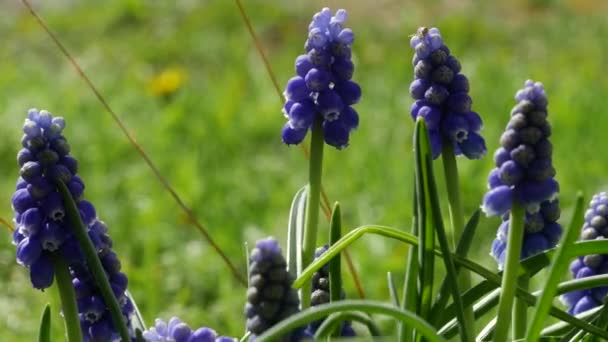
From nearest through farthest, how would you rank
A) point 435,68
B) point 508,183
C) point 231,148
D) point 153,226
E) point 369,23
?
point 508,183, point 435,68, point 153,226, point 231,148, point 369,23

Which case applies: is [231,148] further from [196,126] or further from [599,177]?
[599,177]

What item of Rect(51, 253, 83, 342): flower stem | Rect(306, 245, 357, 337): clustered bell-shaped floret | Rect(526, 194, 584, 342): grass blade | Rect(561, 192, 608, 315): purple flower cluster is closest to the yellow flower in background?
Rect(561, 192, 608, 315): purple flower cluster

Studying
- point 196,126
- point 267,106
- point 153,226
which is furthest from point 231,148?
point 153,226

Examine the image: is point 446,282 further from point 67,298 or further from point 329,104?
point 67,298

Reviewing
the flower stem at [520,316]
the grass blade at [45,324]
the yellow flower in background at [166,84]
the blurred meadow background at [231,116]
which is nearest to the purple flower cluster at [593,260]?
the flower stem at [520,316]

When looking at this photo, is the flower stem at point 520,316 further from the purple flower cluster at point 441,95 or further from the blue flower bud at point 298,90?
the blue flower bud at point 298,90

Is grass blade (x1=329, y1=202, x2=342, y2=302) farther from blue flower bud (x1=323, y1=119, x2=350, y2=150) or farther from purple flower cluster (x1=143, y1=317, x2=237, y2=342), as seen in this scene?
purple flower cluster (x1=143, y1=317, x2=237, y2=342)

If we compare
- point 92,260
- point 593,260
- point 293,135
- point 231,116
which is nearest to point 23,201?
point 92,260
